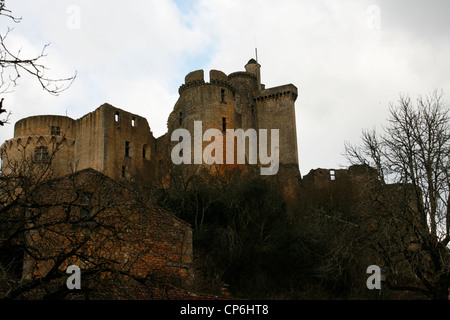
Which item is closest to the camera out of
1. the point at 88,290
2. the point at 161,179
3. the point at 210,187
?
the point at 88,290

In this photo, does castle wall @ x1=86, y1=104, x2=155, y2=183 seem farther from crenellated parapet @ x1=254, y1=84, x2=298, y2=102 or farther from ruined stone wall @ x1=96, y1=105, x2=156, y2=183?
crenellated parapet @ x1=254, y1=84, x2=298, y2=102

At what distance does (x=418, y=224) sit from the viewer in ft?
45.6

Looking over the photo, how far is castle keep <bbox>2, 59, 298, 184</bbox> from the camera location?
3931 cm

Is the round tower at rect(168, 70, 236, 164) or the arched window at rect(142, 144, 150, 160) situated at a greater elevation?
the round tower at rect(168, 70, 236, 164)

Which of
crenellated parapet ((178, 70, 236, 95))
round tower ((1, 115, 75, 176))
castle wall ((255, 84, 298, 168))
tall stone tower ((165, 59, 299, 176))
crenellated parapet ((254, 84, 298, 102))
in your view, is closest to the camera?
round tower ((1, 115, 75, 176))

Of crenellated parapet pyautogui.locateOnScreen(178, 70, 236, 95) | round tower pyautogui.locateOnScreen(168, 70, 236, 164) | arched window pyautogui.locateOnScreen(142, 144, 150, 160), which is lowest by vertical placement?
arched window pyautogui.locateOnScreen(142, 144, 150, 160)

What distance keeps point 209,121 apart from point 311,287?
20496 mm

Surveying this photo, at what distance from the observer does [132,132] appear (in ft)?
137

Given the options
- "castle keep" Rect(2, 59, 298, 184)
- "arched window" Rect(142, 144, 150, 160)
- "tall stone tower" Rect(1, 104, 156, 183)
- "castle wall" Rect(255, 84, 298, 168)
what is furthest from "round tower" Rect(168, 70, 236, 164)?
"castle wall" Rect(255, 84, 298, 168)

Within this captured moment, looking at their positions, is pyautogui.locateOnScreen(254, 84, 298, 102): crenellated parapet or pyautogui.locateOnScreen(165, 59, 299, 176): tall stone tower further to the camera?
pyautogui.locateOnScreen(254, 84, 298, 102): crenellated parapet

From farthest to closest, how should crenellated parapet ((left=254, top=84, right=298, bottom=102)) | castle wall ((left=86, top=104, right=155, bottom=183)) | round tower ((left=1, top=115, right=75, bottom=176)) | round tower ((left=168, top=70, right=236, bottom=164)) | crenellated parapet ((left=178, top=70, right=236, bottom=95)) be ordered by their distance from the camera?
crenellated parapet ((left=254, top=84, right=298, bottom=102)) < crenellated parapet ((left=178, top=70, right=236, bottom=95)) < round tower ((left=168, top=70, right=236, bottom=164)) < round tower ((left=1, top=115, right=75, bottom=176)) < castle wall ((left=86, top=104, right=155, bottom=183))

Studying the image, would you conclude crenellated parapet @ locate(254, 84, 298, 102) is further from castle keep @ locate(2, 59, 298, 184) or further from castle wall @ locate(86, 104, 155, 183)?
castle wall @ locate(86, 104, 155, 183)
